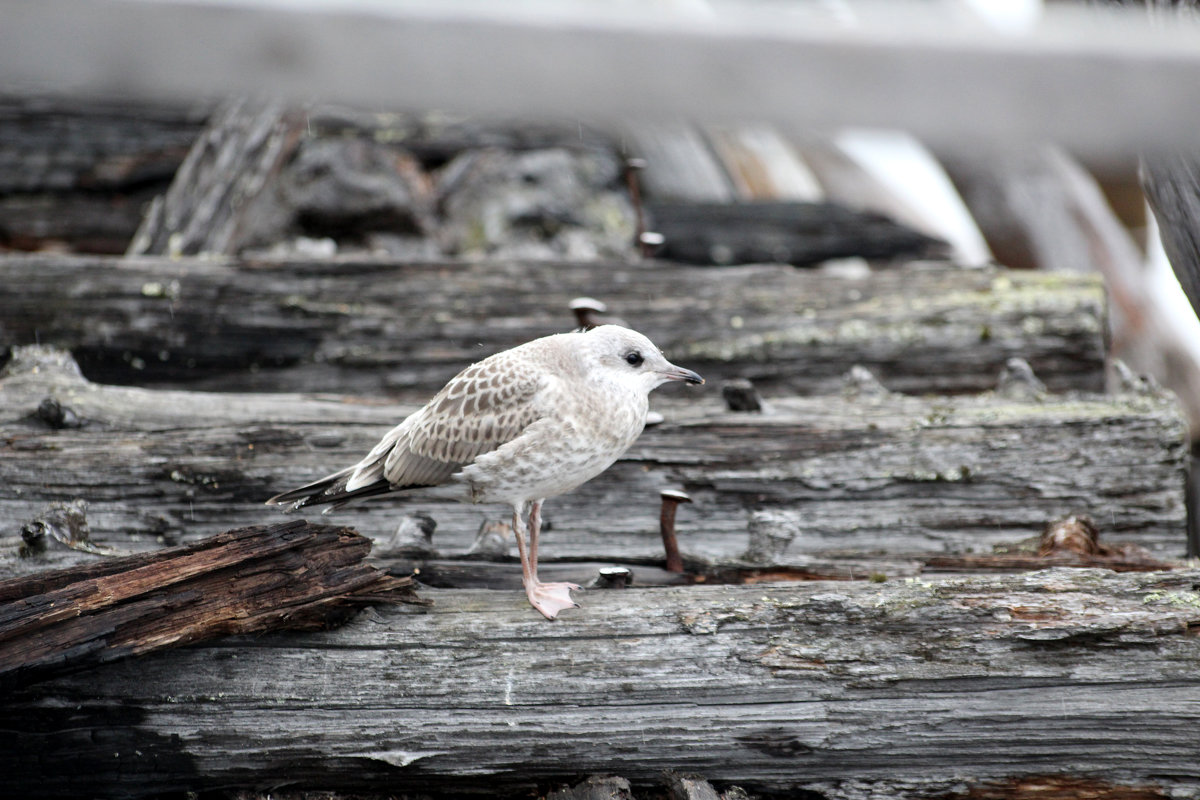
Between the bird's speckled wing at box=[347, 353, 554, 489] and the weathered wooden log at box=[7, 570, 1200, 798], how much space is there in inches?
27.1

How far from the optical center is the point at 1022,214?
404 inches

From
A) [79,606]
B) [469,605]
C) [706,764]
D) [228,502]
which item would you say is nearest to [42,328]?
[228,502]

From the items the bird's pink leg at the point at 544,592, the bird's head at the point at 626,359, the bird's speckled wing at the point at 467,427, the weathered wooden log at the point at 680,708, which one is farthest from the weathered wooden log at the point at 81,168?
the bird's pink leg at the point at 544,592

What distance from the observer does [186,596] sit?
3.04 metres

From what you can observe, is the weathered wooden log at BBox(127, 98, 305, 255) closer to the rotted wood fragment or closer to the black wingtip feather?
the black wingtip feather

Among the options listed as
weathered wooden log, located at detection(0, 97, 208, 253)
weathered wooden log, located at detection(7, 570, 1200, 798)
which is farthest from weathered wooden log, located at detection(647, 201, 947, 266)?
weathered wooden log, located at detection(7, 570, 1200, 798)

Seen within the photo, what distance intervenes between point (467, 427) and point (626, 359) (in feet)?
2.19

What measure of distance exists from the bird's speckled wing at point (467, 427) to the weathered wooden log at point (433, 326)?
1938 mm

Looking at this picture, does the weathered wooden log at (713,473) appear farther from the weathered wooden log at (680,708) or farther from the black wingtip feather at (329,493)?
the weathered wooden log at (680,708)

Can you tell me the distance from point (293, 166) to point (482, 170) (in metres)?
1.71

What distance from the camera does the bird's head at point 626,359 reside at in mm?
3721

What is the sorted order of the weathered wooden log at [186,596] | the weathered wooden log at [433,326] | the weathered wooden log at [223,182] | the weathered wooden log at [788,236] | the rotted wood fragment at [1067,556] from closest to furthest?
the weathered wooden log at [186,596]
the rotted wood fragment at [1067,556]
the weathered wooden log at [433,326]
the weathered wooden log at [223,182]
the weathered wooden log at [788,236]

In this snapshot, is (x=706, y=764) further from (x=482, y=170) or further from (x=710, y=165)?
(x=710, y=165)

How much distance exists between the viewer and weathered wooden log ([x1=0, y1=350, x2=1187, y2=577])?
431 centimetres
